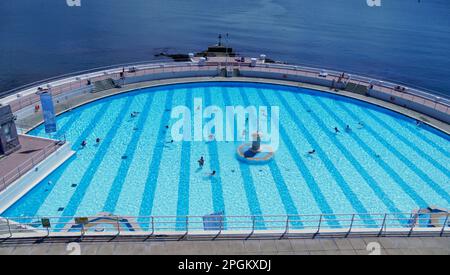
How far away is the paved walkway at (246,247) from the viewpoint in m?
9.49

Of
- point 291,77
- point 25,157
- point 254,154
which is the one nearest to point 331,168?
point 254,154

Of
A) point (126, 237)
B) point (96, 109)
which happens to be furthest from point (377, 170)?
point (96, 109)

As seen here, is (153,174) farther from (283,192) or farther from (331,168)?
(331,168)

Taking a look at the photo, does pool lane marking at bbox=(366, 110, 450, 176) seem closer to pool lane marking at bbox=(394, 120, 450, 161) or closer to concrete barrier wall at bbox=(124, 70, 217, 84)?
pool lane marking at bbox=(394, 120, 450, 161)

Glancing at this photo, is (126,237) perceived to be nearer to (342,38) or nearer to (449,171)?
(449,171)

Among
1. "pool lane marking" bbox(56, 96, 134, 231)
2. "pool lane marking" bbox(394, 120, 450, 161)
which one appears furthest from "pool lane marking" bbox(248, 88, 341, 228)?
"pool lane marking" bbox(56, 96, 134, 231)

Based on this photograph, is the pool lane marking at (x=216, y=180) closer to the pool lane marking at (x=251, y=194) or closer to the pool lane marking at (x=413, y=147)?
the pool lane marking at (x=251, y=194)

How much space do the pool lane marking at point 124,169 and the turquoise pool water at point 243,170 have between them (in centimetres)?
5

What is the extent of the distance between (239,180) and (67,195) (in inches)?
326

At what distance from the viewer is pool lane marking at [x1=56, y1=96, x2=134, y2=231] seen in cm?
1448

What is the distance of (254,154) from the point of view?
1886cm

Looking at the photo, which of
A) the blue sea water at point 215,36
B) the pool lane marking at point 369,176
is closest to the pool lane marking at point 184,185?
the pool lane marking at point 369,176

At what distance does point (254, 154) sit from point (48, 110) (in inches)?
450

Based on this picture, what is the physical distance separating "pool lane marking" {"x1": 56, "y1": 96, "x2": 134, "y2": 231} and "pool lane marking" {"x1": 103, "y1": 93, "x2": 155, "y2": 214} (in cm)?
117
